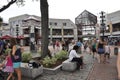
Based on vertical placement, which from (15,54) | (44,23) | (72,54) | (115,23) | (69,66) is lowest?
(69,66)

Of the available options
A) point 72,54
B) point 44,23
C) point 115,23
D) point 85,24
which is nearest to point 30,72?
point 72,54

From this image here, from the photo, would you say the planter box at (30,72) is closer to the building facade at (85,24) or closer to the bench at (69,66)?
the bench at (69,66)

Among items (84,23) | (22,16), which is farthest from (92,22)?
(22,16)

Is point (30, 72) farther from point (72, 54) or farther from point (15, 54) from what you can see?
point (72, 54)

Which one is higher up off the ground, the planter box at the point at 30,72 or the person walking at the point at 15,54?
the person walking at the point at 15,54

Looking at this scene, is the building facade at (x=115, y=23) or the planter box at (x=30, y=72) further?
the building facade at (x=115, y=23)

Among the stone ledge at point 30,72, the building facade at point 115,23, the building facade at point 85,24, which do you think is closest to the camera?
the stone ledge at point 30,72

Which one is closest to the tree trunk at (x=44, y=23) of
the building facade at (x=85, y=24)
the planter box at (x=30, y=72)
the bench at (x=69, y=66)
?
the bench at (x=69, y=66)

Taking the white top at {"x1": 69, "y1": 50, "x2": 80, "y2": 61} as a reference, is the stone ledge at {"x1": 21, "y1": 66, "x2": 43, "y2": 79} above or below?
below

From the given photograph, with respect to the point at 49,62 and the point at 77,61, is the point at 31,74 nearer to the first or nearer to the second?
the point at 49,62

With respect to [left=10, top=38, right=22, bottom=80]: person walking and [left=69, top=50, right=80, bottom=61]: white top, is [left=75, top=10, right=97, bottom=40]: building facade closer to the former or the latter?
[left=69, top=50, right=80, bottom=61]: white top

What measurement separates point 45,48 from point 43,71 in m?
3.53

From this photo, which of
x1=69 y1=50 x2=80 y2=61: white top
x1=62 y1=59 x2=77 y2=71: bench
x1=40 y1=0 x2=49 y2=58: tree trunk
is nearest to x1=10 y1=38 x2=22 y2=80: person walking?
x1=62 y1=59 x2=77 y2=71: bench

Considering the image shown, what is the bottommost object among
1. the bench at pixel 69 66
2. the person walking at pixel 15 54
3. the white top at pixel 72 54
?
the bench at pixel 69 66
